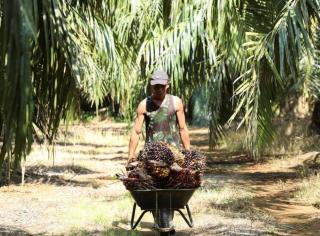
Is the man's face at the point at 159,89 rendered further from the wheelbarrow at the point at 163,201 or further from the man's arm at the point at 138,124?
the wheelbarrow at the point at 163,201

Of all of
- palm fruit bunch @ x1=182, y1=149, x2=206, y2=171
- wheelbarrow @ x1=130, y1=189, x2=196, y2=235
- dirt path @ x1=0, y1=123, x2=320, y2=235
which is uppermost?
palm fruit bunch @ x1=182, y1=149, x2=206, y2=171

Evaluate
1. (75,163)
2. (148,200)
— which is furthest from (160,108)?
(75,163)

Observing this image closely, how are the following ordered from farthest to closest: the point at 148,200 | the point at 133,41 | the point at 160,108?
the point at 133,41 < the point at 160,108 < the point at 148,200

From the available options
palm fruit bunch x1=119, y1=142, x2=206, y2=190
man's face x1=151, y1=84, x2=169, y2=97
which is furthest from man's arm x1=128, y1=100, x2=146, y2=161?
palm fruit bunch x1=119, y1=142, x2=206, y2=190

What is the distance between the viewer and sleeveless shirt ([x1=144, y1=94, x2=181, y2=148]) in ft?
24.5

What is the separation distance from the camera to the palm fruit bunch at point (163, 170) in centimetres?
683

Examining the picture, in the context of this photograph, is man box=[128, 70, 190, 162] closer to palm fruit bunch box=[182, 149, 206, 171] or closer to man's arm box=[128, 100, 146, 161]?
man's arm box=[128, 100, 146, 161]

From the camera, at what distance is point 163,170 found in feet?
22.5

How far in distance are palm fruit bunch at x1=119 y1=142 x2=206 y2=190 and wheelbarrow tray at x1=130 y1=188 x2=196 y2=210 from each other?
0.05m

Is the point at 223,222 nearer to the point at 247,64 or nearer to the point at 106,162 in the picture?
the point at 247,64

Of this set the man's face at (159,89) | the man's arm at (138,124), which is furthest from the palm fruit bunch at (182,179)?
the man's face at (159,89)

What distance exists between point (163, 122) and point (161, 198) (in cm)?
96

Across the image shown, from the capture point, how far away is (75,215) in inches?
354

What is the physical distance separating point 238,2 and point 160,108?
10.6 feet
